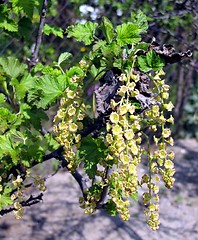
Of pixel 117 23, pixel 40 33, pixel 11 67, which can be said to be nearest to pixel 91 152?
pixel 11 67

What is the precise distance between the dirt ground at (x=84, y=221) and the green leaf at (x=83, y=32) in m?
2.37

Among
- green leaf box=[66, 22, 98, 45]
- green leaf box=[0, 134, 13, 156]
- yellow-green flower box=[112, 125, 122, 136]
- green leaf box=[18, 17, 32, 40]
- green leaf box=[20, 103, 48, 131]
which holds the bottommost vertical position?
green leaf box=[0, 134, 13, 156]

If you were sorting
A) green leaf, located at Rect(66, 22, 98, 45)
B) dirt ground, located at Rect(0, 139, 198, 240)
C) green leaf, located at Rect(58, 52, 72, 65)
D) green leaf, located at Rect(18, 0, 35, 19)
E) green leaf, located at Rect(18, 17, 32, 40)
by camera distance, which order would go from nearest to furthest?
green leaf, located at Rect(66, 22, 98, 45) → green leaf, located at Rect(58, 52, 72, 65) → green leaf, located at Rect(18, 0, 35, 19) → green leaf, located at Rect(18, 17, 32, 40) → dirt ground, located at Rect(0, 139, 198, 240)

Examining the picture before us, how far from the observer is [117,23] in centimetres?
392

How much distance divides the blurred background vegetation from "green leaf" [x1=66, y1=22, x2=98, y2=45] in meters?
0.43

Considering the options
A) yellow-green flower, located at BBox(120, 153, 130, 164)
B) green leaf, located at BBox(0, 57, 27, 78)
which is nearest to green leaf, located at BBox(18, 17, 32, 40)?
green leaf, located at BBox(0, 57, 27, 78)

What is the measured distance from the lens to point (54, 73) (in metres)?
1.82

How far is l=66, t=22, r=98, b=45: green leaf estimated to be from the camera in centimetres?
168

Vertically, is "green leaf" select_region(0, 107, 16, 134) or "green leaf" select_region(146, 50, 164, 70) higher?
"green leaf" select_region(146, 50, 164, 70)

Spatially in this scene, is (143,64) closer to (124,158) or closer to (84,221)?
(124,158)

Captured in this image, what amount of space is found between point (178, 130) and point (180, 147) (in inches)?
12.8

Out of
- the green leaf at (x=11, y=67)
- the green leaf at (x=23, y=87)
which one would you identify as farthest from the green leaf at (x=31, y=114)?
the green leaf at (x=11, y=67)

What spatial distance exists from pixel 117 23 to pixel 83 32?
→ 2272mm

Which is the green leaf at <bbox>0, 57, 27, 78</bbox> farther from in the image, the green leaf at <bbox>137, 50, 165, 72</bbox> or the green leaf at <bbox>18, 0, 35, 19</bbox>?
the green leaf at <bbox>137, 50, 165, 72</bbox>
